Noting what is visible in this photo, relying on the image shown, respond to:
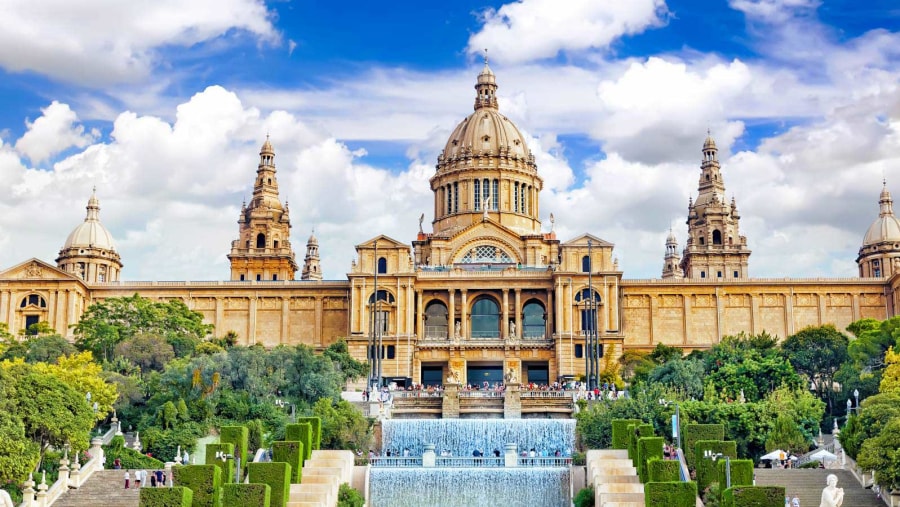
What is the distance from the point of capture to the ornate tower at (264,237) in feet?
370

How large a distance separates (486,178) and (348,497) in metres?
55.9

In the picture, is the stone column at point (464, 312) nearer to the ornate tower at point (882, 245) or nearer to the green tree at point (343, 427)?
the green tree at point (343, 427)

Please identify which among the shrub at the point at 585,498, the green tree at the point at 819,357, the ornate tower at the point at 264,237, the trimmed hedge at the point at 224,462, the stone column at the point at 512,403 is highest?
the ornate tower at the point at 264,237

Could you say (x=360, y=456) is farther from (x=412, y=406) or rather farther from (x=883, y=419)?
(x=883, y=419)

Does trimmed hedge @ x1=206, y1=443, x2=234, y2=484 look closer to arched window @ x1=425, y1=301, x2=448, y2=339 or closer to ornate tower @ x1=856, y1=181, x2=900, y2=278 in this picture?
arched window @ x1=425, y1=301, x2=448, y2=339

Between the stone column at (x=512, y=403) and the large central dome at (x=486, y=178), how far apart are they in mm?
32194

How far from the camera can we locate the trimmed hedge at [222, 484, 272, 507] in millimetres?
47188

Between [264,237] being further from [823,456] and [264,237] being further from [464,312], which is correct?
[823,456]

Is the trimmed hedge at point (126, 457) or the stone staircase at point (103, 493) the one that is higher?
the trimmed hedge at point (126, 457)

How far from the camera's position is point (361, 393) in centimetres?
7781

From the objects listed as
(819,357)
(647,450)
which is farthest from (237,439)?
(819,357)

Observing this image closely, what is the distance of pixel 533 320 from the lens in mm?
96062

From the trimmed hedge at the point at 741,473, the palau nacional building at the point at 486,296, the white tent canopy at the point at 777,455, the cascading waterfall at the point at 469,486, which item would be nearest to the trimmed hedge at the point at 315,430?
the cascading waterfall at the point at 469,486

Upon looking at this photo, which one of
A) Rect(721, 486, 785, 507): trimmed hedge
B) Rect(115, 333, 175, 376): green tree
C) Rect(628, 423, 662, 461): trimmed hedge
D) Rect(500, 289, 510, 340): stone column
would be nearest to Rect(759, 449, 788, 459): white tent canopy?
Rect(628, 423, 662, 461): trimmed hedge
